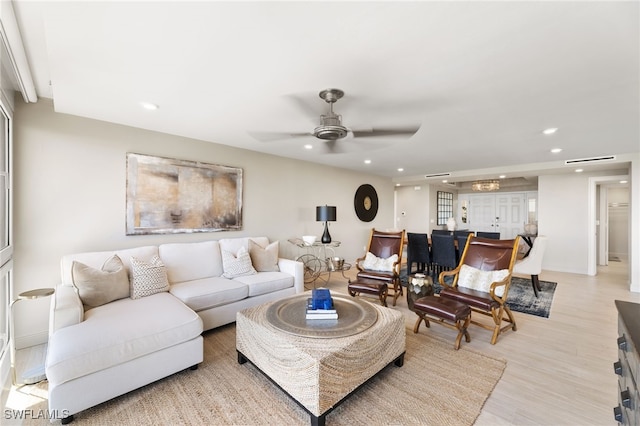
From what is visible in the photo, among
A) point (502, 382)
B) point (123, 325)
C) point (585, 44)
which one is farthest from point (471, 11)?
point (123, 325)

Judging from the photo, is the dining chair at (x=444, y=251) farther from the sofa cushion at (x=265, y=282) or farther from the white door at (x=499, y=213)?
the white door at (x=499, y=213)

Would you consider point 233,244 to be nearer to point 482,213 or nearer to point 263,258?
point 263,258

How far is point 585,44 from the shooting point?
5.39ft

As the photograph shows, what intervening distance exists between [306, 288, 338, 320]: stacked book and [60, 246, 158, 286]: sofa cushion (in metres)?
1.97

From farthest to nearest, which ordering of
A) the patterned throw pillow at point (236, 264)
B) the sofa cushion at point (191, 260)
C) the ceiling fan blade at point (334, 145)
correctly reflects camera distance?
the patterned throw pillow at point (236, 264) → the sofa cushion at point (191, 260) → the ceiling fan blade at point (334, 145)

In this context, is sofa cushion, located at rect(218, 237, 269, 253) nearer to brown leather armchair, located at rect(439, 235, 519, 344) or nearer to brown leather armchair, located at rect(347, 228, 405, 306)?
brown leather armchair, located at rect(347, 228, 405, 306)

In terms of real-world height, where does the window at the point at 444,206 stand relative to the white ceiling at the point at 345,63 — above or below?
below

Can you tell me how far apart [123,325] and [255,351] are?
99 centimetres

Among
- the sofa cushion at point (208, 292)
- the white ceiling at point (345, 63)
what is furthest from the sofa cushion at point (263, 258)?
the white ceiling at point (345, 63)

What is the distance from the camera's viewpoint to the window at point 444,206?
911cm

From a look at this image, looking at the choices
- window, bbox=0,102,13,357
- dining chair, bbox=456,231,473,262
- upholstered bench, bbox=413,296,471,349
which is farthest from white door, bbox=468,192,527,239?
window, bbox=0,102,13,357

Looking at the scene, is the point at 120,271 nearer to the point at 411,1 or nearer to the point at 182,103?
the point at 182,103

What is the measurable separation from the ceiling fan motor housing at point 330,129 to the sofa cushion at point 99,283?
232 cm

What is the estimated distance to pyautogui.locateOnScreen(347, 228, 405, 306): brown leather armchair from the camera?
3.67 metres
